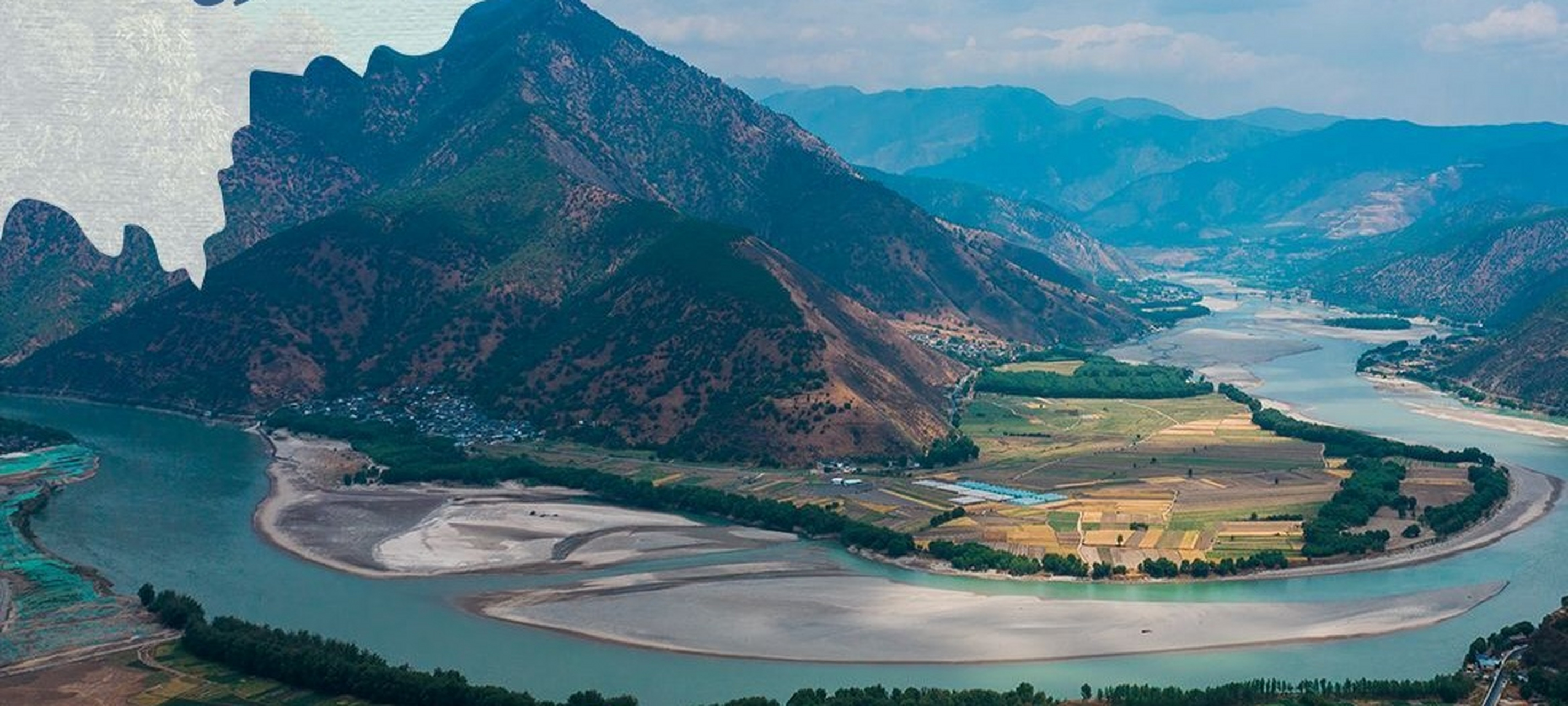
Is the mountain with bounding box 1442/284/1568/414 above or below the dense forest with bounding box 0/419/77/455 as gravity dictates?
above

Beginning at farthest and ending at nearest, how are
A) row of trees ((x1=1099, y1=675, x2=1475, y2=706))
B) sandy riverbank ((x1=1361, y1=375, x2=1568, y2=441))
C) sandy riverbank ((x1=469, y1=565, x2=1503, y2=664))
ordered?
sandy riverbank ((x1=1361, y1=375, x2=1568, y2=441)) → sandy riverbank ((x1=469, y1=565, x2=1503, y2=664)) → row of trees ((x1=1099, y1=675, x2=1475, y2=706))

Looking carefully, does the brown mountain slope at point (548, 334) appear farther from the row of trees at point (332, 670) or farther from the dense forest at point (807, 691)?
the dense forest at point (807, 691)

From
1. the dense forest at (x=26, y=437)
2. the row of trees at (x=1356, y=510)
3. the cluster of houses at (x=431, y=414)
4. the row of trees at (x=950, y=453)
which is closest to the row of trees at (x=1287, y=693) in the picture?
the row of trees at (x=1356, y=510)

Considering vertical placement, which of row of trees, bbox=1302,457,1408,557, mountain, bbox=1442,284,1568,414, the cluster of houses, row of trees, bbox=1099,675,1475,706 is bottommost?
row of trees, bbox=1099,675,1475,706

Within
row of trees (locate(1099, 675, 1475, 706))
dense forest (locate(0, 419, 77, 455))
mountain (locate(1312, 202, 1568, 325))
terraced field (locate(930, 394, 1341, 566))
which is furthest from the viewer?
mountain (locate(1312, 202, 1568, 325))

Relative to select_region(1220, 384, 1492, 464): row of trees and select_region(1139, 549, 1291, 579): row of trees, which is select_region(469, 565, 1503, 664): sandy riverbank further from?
select_region(1220, 384, 1492, 464): row of trees

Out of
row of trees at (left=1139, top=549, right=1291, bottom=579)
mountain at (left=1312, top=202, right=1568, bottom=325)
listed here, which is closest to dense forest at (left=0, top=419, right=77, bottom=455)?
row of trees at (left=1139, top=549, right=1291, bottom=579)
